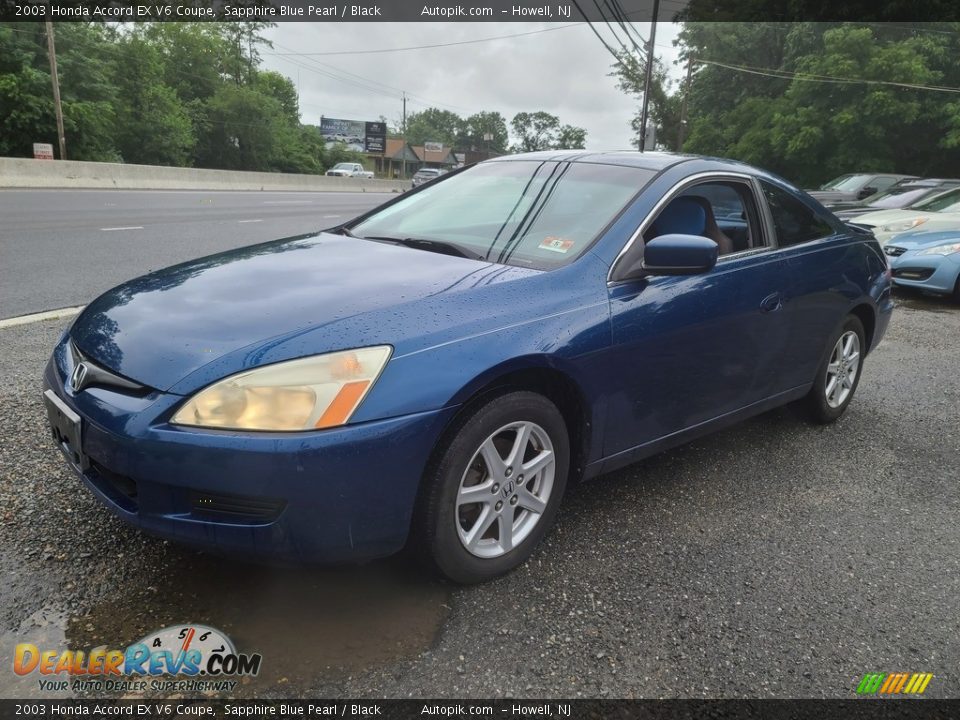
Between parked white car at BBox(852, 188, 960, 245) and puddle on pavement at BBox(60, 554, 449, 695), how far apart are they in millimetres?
9319

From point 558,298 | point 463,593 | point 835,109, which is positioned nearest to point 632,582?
point 463,593

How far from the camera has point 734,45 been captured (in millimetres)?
35656

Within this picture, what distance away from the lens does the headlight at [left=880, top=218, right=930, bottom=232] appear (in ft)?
31.6

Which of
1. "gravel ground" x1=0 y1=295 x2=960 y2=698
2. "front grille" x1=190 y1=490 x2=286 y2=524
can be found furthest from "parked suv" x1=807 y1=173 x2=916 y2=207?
"front grille" x1=190 y1=490 x2=286 y2=524

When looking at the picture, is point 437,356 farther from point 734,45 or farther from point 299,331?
point 734,45

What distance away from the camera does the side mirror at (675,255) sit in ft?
9.08

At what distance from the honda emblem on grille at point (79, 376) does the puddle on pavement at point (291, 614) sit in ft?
2.19

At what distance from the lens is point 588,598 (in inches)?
95.9

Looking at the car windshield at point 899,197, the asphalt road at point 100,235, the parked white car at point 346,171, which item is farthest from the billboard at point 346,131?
the car windshield at point 899,197

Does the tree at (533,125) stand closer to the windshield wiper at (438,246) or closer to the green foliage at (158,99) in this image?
the green foliage at (158,99)

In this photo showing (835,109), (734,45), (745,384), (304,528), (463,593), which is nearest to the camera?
(304,528)

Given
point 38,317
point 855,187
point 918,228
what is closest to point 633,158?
point 38,317

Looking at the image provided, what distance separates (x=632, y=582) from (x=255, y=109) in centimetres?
5650

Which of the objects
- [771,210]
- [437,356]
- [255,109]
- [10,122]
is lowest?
[437,356]
